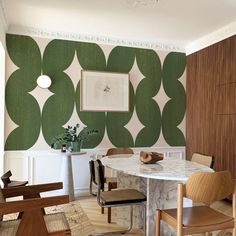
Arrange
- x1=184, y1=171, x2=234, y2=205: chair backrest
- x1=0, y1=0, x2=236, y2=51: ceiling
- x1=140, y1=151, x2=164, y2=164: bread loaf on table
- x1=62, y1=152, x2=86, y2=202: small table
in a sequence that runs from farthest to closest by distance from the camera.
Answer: x1=62, y1=152, x2=86, y2=202: small table < x1=0, y1=0, x2=236, y2=51: ceiling < x1=140, y1=151, x2=164, y2=164: bread loaf on table < x1=184, y1=171, x2=234, y2=205: chair backrest

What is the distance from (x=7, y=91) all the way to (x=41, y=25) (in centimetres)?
112

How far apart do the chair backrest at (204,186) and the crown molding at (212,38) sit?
2842 millimetres

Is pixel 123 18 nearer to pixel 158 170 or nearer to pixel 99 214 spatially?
pixel 158 170

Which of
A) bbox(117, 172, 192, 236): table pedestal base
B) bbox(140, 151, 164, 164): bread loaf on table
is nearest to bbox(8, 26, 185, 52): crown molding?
bbox(140, 151, 164, 164): bread loaf on table

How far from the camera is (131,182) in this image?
2959 mm

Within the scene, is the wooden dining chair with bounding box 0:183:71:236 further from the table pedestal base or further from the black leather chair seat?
the table pedestal base

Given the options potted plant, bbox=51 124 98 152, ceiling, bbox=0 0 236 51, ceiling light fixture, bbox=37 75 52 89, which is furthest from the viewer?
ceiling light fixture, bbox=37 75 52 89

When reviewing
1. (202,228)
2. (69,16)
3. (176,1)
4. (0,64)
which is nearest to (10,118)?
(0,64)

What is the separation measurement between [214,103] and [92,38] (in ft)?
7.40

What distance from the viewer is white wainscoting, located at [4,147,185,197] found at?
4078 millimetres

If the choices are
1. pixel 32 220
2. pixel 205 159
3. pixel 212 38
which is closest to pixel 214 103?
pixel 212 38

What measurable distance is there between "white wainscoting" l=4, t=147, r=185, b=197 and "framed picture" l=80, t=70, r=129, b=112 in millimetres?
747

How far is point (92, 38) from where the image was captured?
14.5 feet

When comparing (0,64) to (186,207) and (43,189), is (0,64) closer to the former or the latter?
(43,189)
